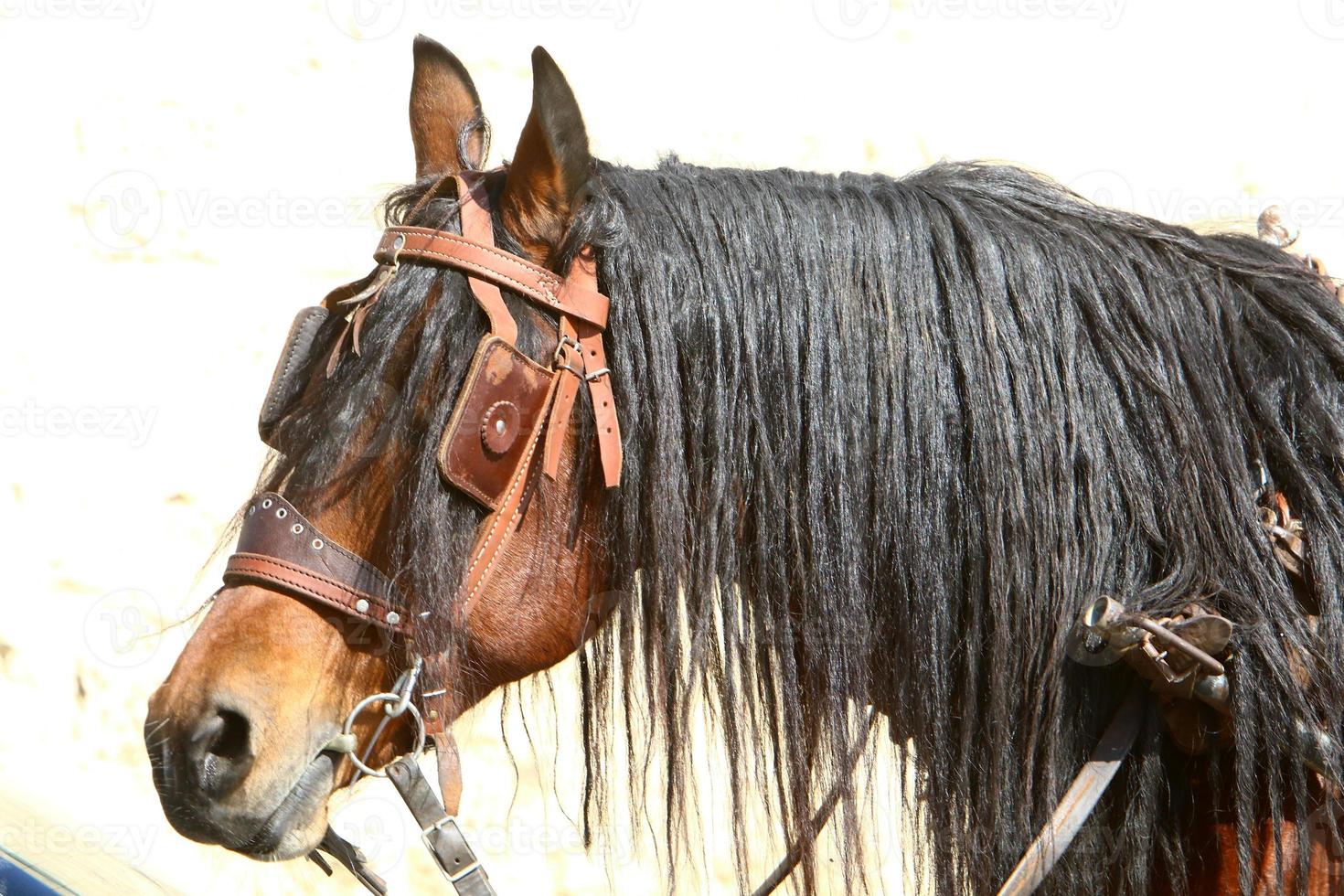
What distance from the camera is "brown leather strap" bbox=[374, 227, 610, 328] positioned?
4.14 feet

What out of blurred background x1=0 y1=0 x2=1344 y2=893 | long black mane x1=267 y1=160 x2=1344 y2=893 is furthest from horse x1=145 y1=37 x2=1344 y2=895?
blurred background x1=0 y1=0 x2=1344 y2=893

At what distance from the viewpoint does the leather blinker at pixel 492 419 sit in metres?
1.20

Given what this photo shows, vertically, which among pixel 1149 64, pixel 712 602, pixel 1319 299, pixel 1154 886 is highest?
pixel 1149 64

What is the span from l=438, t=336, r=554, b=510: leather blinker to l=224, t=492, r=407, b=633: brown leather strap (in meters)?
0.17

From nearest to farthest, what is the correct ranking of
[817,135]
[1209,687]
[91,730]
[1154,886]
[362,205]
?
[1209,687], [1154,886], [91,730], [362,205], [817,135]

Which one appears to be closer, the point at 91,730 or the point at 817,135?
the point at 91,730

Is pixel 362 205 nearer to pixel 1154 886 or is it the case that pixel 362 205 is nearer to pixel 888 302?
pixel 888 302

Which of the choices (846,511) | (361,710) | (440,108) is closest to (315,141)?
(440,108)

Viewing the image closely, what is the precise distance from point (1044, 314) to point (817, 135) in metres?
3.33

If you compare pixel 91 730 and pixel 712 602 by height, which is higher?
pixel 712 602

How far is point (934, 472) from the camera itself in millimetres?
1282

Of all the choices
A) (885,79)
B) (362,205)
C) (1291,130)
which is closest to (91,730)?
(362,205)

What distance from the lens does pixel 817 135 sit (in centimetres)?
442

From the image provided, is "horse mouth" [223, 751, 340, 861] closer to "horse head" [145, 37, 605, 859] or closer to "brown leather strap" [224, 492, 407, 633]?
"horse head" [145, 37, 605, 859]
